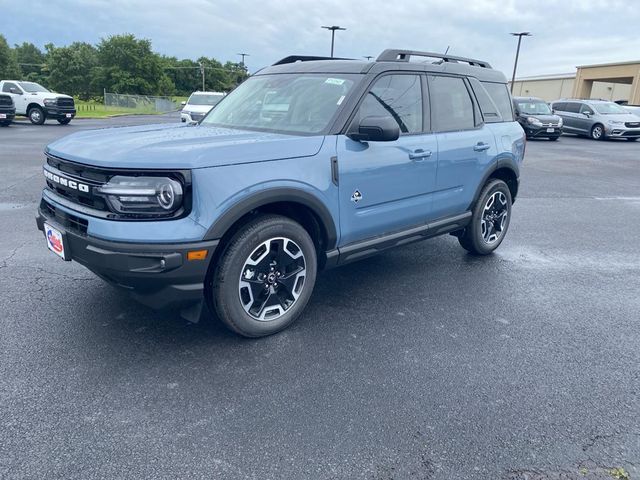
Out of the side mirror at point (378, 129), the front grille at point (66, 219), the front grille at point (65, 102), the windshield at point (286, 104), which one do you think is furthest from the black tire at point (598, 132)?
the front grille at point (65, 102)

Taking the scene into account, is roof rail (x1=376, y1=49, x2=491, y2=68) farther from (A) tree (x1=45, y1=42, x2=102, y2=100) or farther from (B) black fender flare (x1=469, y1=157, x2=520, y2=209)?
(A) tree (x1=45, y1=42, x2=102, y2=100)

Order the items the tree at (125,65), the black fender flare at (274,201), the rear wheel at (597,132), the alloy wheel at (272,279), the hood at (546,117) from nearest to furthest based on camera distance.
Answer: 1. the black fender flare at (274,201)
2. the alloy wheel at (272,279)
3. the hood at (546,117)
4. the rear wheel at (597,132)
5. the tree at (125,65)

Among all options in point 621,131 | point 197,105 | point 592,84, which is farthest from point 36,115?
point 592,84

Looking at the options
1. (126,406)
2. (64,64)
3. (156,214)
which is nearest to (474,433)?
(126,406)

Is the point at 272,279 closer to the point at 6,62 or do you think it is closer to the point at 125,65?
the point at 6,62

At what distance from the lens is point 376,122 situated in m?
3.24

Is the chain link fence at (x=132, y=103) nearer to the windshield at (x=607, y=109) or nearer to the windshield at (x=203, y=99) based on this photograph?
the windshield at (x=203, y=99)

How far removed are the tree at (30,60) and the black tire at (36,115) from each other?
237ft

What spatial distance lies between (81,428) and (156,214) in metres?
1.15

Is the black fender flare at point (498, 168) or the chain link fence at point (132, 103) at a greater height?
the black fender flare at point (498, 168)

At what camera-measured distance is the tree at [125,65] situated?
7325cm

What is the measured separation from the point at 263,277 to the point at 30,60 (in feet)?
411

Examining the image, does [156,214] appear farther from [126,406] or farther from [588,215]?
[588,215]

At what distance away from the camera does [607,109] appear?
21.9 m
